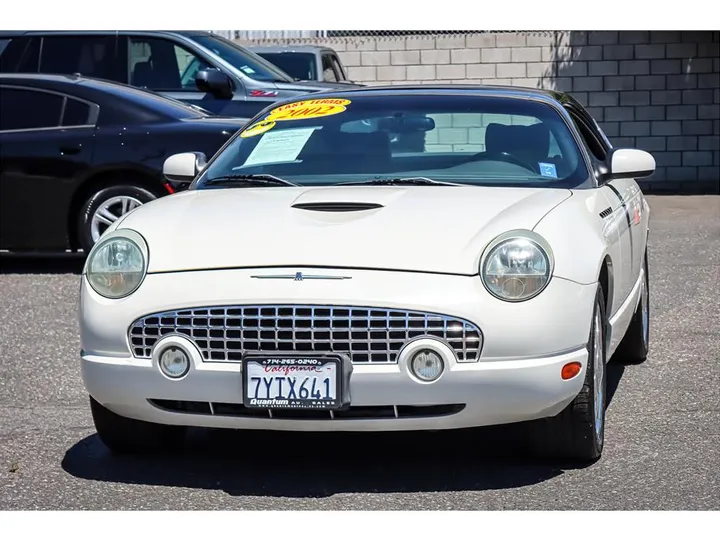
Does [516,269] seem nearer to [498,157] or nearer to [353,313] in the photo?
[353,313]

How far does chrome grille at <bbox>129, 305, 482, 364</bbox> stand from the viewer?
4.27 m

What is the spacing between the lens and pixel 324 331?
4.29m

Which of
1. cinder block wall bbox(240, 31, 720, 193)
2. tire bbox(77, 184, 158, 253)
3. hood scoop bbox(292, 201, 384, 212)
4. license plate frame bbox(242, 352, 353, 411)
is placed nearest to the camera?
license plate frame bbox(242, 352, 353, 411)

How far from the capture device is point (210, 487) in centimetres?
455

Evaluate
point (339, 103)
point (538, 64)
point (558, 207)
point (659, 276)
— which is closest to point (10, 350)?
point (339, 103)

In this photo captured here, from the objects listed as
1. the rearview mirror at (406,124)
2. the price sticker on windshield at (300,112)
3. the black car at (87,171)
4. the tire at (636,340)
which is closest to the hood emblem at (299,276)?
the rearview mirror at (406,124)

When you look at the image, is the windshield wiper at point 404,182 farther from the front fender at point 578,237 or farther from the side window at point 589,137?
the side window at point 589,137

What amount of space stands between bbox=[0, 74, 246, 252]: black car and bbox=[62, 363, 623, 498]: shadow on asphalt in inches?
175

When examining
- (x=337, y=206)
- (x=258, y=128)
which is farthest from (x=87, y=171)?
(x=337, y=206)

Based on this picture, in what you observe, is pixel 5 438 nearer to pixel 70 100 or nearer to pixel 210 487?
A: pixel 210 487

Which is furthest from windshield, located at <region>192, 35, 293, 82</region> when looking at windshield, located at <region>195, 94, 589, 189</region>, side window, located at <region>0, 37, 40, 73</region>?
windshield, located at <region>195, 94, 589, 189</region>

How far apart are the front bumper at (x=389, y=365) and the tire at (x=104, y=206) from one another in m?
5.02

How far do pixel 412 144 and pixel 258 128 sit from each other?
2.36ft

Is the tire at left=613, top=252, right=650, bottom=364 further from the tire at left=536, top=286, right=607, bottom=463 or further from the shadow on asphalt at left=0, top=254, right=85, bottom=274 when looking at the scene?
the shadow on asphalt at left=0, top=254, right=85, bottom=274
